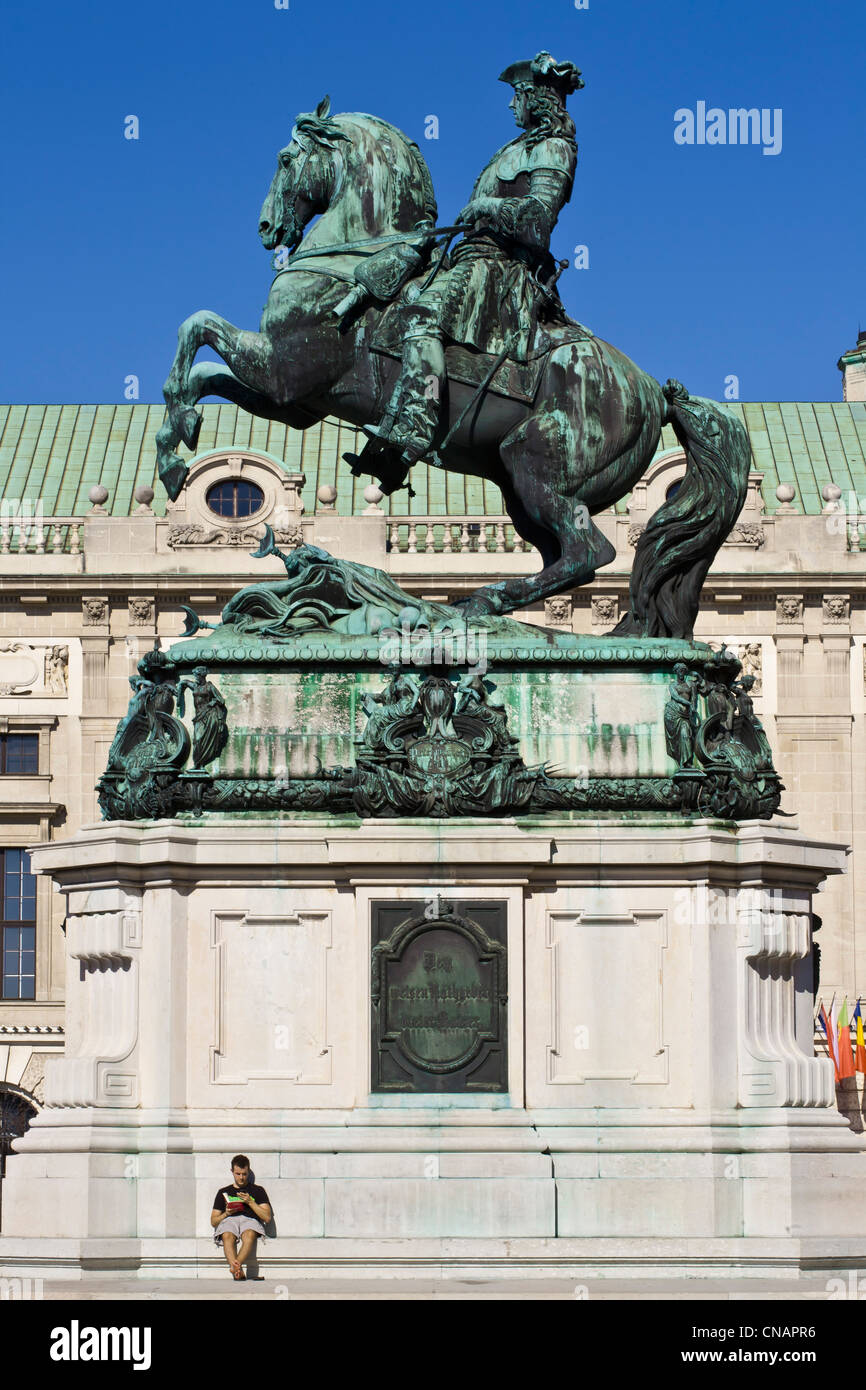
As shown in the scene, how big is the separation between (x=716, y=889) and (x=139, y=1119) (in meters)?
3.54

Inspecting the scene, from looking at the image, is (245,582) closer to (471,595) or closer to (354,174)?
(354,174)

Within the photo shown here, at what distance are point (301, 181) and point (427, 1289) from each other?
7033 millimetres

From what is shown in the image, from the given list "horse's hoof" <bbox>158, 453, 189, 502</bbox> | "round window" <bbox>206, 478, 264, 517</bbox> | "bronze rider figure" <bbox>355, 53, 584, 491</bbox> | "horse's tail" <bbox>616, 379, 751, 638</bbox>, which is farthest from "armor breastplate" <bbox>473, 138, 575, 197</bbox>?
"round window" <bbox>206, 478, 264, 517</bbox>

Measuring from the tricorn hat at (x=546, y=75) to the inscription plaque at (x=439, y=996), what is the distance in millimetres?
5321

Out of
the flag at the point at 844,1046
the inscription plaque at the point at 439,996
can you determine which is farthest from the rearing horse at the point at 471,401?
the flag at the point at 844,1046

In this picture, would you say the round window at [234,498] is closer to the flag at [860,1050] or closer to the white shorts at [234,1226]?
the flag at [860,1050]

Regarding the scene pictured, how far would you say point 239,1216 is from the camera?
46.4 ft

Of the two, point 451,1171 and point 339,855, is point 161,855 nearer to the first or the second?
point 339,855

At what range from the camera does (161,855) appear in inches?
598

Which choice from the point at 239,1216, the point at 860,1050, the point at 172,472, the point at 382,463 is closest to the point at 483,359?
the point at 382,463

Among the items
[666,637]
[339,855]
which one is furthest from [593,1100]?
[666,637]

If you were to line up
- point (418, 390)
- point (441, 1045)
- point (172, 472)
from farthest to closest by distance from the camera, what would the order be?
point (172, 472) → point (418, 390) → point (441, 1045)

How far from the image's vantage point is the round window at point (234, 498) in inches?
2281

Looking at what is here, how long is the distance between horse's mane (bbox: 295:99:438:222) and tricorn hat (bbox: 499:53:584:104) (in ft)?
2.66
